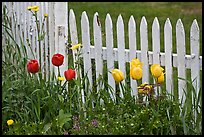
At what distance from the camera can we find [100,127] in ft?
12.0

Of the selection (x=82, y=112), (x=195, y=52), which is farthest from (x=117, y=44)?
(x=82, y=112)

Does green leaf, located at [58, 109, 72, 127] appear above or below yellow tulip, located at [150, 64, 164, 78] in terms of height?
below

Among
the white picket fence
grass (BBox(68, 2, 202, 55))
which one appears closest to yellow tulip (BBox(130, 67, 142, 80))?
the white picket fence

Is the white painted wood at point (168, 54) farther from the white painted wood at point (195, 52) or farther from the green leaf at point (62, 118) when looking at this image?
the green leaf at point (62, 118)

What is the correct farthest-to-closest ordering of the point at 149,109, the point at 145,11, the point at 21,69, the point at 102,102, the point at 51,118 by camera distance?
1. the point at 145,11
2. the point at 21,69
3. the point at 102,102
4. the point at 51,118
5. the point at 149,109

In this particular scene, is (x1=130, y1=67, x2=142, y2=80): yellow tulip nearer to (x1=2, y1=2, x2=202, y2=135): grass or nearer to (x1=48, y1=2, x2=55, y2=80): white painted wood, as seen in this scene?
(x1=2, y1=2, x2=202, y2=135): grass

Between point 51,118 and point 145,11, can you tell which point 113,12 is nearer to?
point 145,11

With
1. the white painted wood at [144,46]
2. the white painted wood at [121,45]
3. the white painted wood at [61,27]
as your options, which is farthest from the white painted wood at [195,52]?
the white painted wood at [61,27]

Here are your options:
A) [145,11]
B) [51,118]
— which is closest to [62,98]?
[51,118]

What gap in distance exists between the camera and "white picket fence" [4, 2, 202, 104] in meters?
4.31

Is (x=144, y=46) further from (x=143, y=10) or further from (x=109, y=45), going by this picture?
(x=143, y=10)

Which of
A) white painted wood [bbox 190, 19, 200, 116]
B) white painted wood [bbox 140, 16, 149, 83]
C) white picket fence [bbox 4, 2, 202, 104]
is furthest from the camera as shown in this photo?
white painted wood [bbox 140, 16, 149, 83]

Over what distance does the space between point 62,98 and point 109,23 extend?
781mm

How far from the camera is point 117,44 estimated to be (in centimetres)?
483
